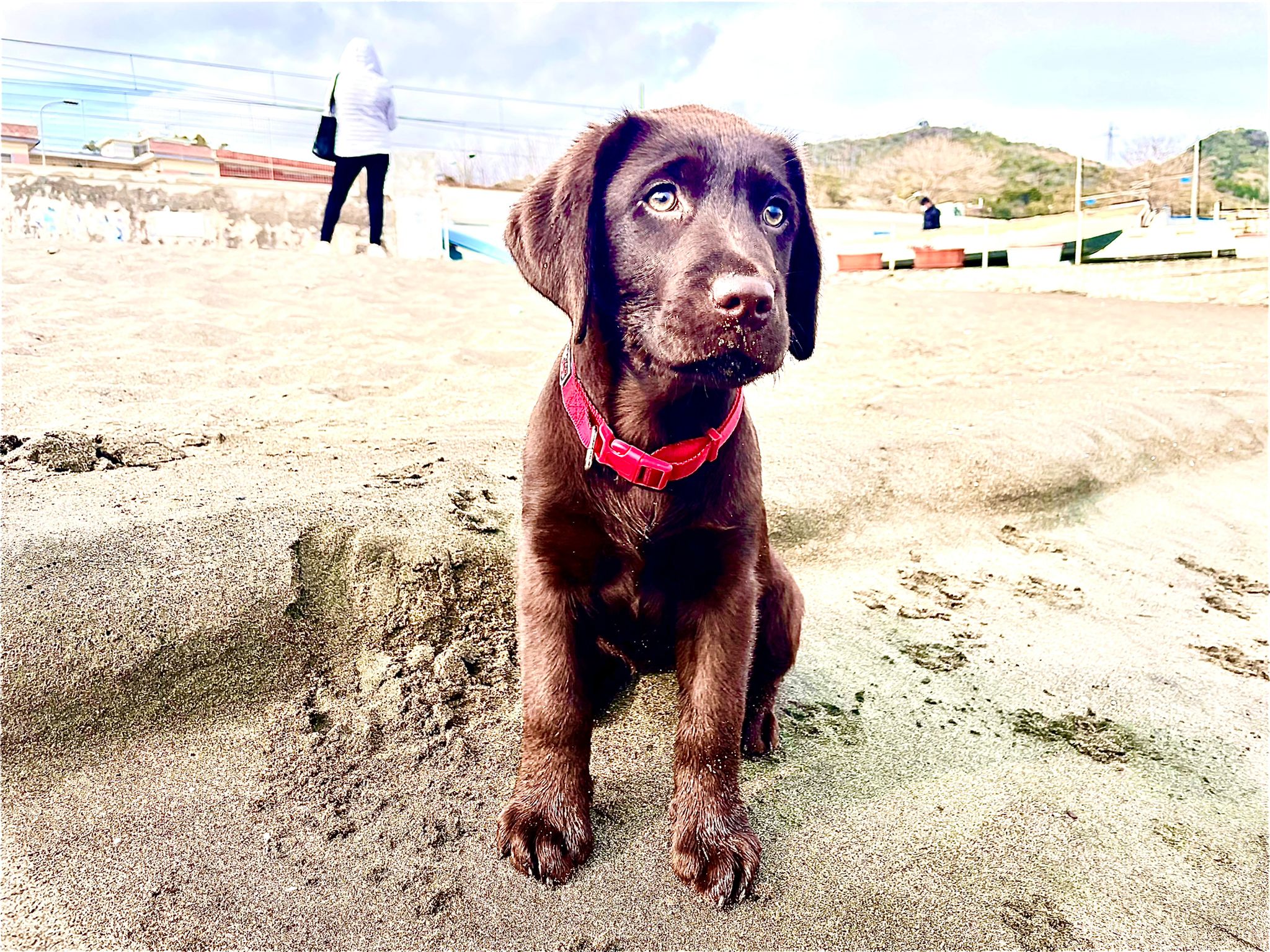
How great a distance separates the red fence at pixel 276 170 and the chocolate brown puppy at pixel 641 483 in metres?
21.5

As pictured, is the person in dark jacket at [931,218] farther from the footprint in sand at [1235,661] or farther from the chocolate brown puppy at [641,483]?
the chocolate brown puppy at [641,483]

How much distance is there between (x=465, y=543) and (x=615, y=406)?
124 cm

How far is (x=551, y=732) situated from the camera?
194cm

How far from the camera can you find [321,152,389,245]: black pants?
818 cm

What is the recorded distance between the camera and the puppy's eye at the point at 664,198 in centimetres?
184

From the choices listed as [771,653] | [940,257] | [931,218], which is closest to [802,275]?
[771,653]

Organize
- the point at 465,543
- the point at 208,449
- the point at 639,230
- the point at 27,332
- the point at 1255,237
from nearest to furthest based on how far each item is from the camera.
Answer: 1. the point at 639,230
2. the point at 465,543
3. the point at 208,449
4. the point at 27,332
5. the point at 1255,237

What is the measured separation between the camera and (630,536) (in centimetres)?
185

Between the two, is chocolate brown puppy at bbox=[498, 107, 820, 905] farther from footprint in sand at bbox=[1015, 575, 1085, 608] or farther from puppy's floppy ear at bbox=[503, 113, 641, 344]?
footprint in sand at bbox=[1015, 575, 1085, 608]

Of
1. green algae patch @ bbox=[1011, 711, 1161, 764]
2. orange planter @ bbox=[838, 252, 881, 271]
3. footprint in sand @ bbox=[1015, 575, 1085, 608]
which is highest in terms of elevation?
orange planter @ bbox=[838, 252, 881, 271]

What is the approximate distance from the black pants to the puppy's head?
7.02 metres

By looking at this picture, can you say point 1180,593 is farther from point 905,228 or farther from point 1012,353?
point 905,228

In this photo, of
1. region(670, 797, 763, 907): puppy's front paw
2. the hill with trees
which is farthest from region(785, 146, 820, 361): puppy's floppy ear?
the hill with trees

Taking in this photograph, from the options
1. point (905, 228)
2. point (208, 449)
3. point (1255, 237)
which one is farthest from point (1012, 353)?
point (905, 228)
